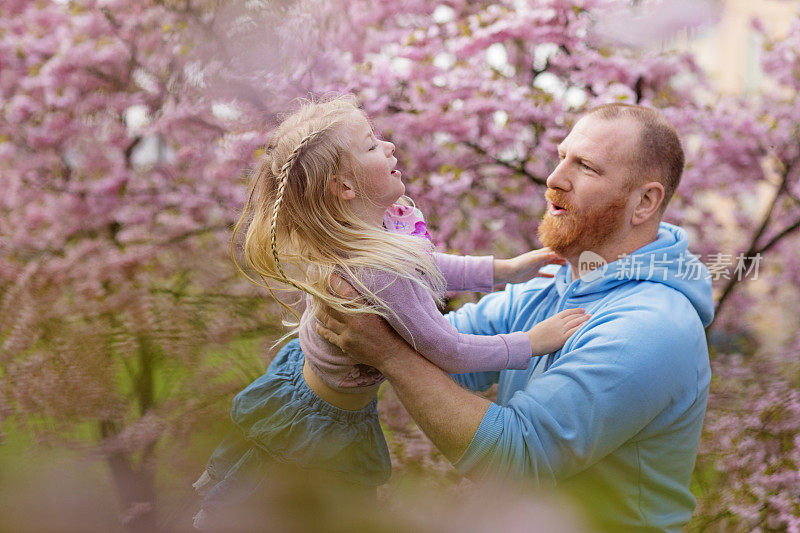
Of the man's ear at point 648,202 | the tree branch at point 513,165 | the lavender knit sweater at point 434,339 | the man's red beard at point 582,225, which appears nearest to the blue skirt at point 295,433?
the lavender knit sweater at point 434,339

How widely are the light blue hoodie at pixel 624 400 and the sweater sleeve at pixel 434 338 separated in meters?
0.10

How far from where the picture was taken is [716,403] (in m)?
3.66

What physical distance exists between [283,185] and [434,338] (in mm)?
487

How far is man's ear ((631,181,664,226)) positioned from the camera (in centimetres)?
184

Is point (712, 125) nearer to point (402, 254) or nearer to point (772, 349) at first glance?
point (772, 349)

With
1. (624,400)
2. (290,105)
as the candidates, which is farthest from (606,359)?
(290,105)

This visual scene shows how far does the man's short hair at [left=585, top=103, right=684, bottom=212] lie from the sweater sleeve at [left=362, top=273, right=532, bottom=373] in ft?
2.19

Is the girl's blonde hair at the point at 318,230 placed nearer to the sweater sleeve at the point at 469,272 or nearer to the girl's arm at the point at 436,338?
the girl's arm at the point at 436,338

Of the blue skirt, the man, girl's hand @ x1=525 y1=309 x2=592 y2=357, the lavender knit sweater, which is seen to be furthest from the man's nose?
the blue skirt

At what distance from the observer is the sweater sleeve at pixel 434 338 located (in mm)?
1502

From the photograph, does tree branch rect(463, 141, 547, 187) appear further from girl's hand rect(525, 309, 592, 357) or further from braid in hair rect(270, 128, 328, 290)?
braid in hair rect(270, 128, 328, 290)

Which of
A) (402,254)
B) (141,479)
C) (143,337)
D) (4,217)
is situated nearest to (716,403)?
(402,254)

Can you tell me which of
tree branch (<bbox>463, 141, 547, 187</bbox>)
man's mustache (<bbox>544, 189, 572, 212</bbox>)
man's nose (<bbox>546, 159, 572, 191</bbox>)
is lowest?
tree branch (<bbox>463, 141, 547, 187</bbox>)

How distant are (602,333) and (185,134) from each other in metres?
3.51
